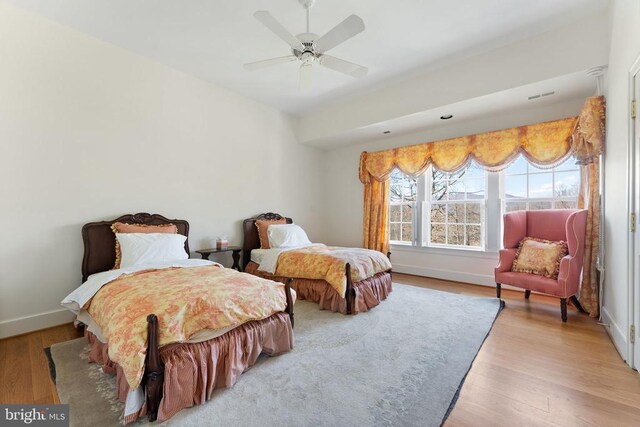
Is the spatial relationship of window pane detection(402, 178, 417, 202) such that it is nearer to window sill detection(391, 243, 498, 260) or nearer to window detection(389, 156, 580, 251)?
window detection(389, 156, 580, 251)

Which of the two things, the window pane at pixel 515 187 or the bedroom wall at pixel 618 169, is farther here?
the window pane at pixel 515 187

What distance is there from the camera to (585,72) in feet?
8.90

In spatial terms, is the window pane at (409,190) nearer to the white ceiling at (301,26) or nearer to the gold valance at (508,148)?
the gold valance at (508,148)

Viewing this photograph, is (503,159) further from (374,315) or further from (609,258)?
(374,315)

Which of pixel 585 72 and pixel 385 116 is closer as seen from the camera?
pixel 585 72

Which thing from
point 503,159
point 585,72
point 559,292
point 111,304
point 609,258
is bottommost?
point 559,292

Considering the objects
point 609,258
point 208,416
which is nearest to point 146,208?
point 208,416

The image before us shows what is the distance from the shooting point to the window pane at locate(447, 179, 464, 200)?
173 inches

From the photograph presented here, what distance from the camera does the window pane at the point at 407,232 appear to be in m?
4.87

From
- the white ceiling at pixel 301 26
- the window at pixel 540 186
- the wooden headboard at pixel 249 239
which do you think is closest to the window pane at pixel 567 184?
the window at pixel 540 186

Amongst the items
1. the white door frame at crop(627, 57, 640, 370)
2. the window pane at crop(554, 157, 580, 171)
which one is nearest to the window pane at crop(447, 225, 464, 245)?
the window pane at crop(554, 157, 580, 171)

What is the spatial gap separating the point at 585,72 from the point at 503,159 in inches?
49.2

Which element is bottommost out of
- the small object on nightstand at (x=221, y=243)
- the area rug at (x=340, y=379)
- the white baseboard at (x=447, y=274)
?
the area rug at (x=340, y=379)

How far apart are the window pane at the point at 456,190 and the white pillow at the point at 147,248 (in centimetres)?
412
